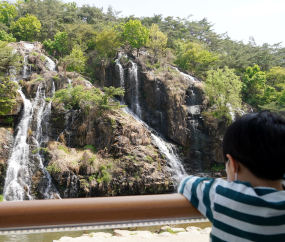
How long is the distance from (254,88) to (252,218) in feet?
85.3

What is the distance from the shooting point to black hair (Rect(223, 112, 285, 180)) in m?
0.87

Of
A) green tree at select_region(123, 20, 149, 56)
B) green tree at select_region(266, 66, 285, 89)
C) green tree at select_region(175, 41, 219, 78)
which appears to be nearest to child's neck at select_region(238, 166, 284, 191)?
green tree at select_region(123, 20, 149, 56)

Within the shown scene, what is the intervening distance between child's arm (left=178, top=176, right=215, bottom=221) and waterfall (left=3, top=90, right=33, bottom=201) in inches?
441

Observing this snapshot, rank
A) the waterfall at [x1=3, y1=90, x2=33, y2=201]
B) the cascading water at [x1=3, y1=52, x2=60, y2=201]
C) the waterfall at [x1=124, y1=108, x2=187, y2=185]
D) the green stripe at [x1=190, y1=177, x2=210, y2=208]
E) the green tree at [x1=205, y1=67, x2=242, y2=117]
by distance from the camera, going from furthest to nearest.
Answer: the green tree at [x1=205, y1=67, x2=242, y2=117], the waterfall at [x1=124, y1=108, x2=187, y2=185], the cascading water at [x1=3, y1=52, x2=60, y2=201], the waterfall at [x1=3, y1=90, x2=33, y2=201], the green stripe at [x1=190, y1=177, x2=210, y2=208]

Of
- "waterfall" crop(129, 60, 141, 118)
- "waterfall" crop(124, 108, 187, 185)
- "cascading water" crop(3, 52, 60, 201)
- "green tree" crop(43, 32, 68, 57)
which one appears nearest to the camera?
"cascading water" crop(3, 52, 60, 201)

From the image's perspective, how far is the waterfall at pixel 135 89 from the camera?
57.8 feet

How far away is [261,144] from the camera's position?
2.86 ft

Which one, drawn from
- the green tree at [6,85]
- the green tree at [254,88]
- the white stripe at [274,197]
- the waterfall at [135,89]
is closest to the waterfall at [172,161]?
the waterfall at [135,89]

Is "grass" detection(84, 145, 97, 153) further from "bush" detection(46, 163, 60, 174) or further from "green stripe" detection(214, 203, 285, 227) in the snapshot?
"green stripe" detection(214, 203, 285, 227)

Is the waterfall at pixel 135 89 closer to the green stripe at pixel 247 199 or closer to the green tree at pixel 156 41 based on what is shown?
the green tree at pixel 156 41

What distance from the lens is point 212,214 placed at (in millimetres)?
964

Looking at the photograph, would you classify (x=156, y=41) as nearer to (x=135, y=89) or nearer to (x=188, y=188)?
(x=135, y=89)

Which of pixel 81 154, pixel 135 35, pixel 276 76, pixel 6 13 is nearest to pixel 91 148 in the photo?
pixel 81 154

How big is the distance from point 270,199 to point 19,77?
19631 mm
